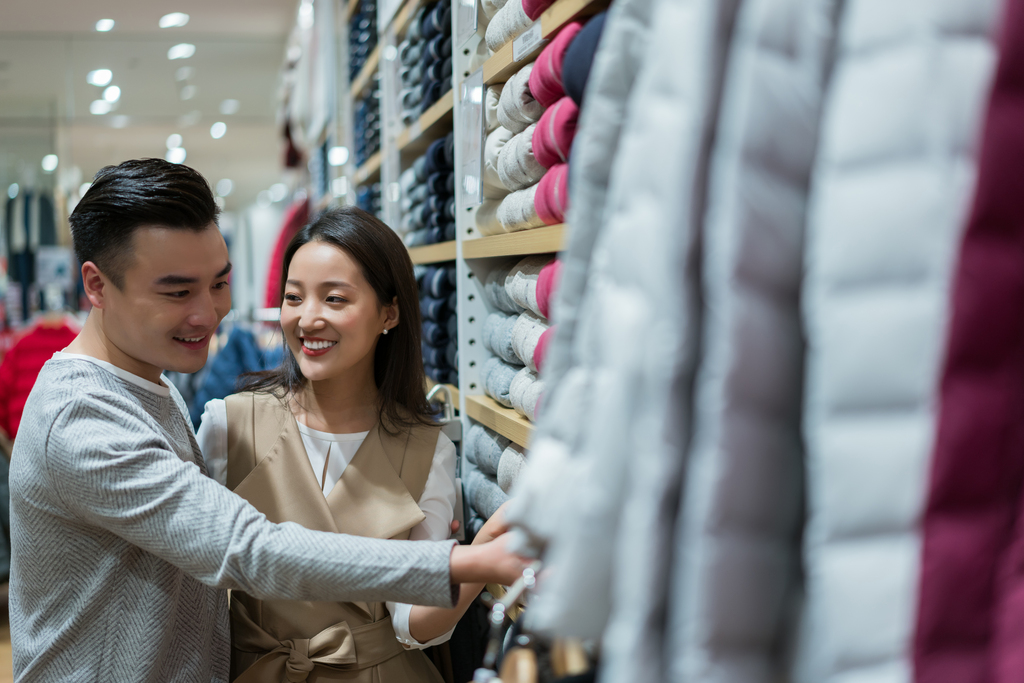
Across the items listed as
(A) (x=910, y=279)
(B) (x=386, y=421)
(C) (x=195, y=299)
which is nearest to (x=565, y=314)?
(A) (x=910, y=279)

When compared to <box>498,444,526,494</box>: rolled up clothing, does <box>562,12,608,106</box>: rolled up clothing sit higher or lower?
higher

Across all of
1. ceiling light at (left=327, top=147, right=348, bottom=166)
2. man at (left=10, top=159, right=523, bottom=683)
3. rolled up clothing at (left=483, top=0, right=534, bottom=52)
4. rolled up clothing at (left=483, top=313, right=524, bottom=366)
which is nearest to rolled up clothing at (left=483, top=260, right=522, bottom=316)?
rolled up clothing at (left=483, top=313, right=524, bottom=366)

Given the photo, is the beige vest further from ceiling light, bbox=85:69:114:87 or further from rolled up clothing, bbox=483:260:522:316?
ceiling light, bbox=85:69:114:87

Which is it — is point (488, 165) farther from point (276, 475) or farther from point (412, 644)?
point (412, 644)

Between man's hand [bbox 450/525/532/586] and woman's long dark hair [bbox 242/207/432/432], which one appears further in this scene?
woman's long dark hair [bbox 242/207/432/432]

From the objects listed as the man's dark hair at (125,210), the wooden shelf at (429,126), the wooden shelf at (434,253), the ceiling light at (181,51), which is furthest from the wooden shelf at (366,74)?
the ceiling light at (181,51)

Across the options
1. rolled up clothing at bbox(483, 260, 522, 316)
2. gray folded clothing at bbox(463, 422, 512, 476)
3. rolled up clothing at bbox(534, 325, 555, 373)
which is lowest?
gray folded clothing at bbox(463, 422, 512, 476)

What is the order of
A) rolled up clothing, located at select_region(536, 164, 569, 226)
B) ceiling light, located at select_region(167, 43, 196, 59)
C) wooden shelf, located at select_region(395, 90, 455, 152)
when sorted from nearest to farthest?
rolled up clothing, located at select_region(536, 164, 569, 226)
wooden shelf, located at select_region(395, 90, 455, 152)
ceiling light, located at select_region(167, 43, 196, 59)

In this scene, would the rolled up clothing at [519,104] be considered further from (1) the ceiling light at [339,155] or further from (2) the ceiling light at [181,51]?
(2) the ceiling light at [181,51]

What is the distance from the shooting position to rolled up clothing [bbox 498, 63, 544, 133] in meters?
1.36

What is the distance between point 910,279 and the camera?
1.54 feet

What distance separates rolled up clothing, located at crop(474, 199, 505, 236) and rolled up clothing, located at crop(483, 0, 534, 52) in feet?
1.05

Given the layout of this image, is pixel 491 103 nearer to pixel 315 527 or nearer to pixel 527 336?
pixel 527 336

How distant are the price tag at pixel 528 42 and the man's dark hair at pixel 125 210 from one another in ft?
1.94
